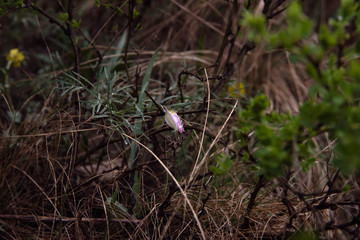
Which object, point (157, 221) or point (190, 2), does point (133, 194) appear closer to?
point (157, 221)

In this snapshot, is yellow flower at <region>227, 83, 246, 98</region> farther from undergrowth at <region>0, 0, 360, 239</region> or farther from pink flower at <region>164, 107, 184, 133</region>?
pink flower at <region>164, 107, 184, 133</region>

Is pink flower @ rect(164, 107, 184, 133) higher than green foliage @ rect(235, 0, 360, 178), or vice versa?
green foliage @ rect(235, 0, 360, 178)

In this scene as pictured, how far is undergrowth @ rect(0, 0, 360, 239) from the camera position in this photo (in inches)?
24.5

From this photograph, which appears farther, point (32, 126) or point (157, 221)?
point (32, 126)

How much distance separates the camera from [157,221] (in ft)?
3.30

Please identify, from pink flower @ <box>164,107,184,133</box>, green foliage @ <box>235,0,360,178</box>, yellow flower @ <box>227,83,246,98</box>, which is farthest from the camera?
yellow flower @ <box>227,83,246,98</box>

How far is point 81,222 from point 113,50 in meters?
0.97

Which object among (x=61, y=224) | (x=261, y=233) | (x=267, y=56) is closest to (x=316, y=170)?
(x=261, y=233)

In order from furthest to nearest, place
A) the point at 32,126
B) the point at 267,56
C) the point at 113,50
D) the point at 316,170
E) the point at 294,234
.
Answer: the point at 267,56 < the point at 113,50 < the point at 316,170 < the point at 32,126 < the point at 294,234

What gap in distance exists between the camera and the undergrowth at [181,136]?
2.04ft

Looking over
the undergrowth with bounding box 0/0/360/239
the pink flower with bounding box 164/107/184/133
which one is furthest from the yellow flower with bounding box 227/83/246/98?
the pink flower with bounding box 164/107/184/133

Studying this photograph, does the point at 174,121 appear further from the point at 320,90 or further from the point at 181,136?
the point at 320,90

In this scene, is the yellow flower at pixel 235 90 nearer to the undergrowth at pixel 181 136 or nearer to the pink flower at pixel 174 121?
the undergrowth at pixel 181 136

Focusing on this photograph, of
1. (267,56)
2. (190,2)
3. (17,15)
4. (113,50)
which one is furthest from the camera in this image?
(267,56)
